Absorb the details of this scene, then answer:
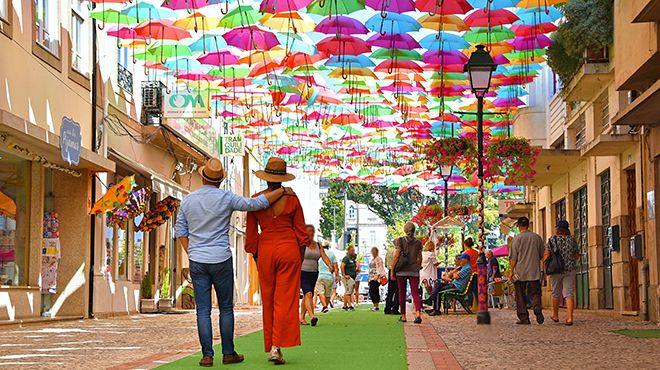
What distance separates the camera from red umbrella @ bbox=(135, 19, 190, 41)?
21.9 m

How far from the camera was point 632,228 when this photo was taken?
960 inches

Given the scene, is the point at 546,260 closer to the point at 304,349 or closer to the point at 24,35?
the point at 304,349

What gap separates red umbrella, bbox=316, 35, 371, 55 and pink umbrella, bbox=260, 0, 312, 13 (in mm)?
2879

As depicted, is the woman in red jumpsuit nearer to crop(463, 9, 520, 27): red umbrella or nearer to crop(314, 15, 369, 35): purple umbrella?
crop(314, 15, 369, 35): purple umbrella

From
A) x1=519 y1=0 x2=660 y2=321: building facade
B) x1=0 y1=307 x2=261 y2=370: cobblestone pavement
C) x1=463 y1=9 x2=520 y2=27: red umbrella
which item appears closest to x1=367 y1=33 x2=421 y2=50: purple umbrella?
x1=463 y1=9 x2=520 y2=27: red umbrella

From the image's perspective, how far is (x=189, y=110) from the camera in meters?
29.9

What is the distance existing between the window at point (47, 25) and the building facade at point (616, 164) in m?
10.6

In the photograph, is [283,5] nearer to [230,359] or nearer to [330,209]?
[230,359]

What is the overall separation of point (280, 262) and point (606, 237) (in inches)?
721

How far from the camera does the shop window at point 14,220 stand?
808 inches

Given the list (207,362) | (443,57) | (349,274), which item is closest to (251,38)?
(443,57)

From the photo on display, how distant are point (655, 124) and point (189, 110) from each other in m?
13.2

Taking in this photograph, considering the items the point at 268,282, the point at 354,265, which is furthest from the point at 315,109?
the point at 268,282

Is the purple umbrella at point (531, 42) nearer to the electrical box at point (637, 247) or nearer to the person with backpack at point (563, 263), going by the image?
the electrical box at point (637, 247)
